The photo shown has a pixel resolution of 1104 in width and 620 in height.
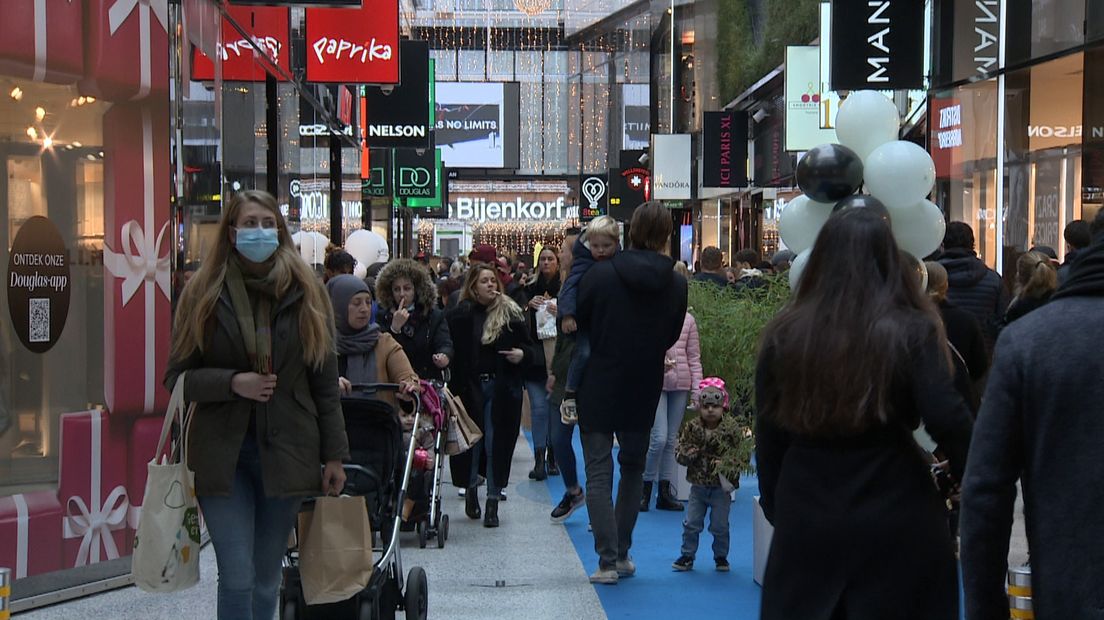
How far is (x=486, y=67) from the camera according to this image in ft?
186

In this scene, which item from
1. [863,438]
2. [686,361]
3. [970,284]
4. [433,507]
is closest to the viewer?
[863,438]

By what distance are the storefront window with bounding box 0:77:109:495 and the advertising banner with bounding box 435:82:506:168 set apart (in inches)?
1823

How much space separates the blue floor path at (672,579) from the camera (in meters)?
7.38

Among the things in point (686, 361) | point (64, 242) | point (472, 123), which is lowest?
point (686, 361)

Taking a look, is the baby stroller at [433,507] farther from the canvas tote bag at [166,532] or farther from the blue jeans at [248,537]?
the canvas tote bag at [166,532]

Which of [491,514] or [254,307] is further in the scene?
[491,514]

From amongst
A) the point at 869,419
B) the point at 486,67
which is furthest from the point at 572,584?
the point at 486,67

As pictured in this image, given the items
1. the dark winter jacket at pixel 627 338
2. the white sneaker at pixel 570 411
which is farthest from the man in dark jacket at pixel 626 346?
the white sneaker at pixel 570 411

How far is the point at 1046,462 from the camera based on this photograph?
2.92m

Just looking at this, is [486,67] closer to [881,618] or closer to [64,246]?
[64,246]

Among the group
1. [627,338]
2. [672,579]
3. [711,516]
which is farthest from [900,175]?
[672,579]

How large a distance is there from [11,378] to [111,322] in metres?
0.89

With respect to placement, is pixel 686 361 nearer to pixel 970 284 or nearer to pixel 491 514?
pixel 491 514

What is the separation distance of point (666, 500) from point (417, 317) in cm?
250
